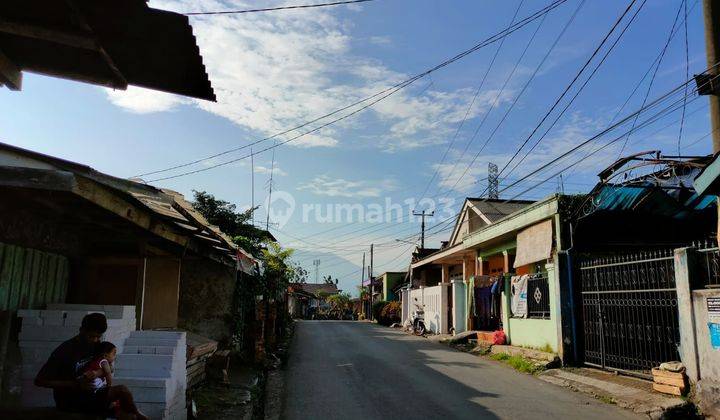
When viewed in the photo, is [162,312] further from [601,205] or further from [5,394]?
[601,205]

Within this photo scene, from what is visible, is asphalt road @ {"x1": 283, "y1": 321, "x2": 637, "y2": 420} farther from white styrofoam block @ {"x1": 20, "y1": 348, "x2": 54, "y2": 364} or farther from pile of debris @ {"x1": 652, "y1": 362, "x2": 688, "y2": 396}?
white styrofoam block @ {"x1": 20, "y1": 348, "x2": 54, "y2": 364}

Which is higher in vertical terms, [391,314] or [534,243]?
[534,243]

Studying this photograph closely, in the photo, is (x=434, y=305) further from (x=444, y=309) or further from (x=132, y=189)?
(x=132, y=189)

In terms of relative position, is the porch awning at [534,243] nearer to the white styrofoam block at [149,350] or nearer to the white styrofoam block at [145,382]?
the white styrofoam block at [149,350]

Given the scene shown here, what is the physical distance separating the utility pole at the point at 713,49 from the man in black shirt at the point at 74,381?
36.3 ft

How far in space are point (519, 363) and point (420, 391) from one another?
461cm

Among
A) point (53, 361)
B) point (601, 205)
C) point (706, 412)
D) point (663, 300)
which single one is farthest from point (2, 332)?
point (601, 205)

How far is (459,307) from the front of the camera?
71.2ft

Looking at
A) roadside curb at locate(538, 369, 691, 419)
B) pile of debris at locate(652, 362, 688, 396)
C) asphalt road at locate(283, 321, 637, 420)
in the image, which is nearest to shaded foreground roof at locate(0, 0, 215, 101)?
asphalt road at locate(283, 321, 637, 420)

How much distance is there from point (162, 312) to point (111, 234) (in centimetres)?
291

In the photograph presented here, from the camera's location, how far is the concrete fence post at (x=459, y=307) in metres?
21.4

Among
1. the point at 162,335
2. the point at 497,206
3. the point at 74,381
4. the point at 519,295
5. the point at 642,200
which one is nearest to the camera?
the point at 74,381

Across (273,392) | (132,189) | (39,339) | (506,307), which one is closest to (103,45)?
(132,189)

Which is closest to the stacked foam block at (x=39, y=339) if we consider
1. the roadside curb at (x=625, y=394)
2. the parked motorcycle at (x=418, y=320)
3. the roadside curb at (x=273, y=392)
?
the roadside curb at (x=273, y=392)
